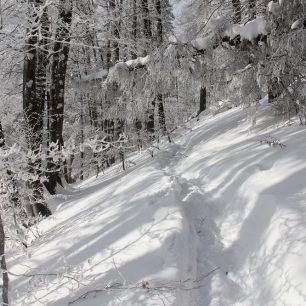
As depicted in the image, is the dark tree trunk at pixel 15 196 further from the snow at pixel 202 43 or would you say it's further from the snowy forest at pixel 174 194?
the snow at pixel 202 43

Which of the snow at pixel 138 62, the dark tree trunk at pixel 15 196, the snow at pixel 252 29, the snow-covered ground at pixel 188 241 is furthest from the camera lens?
the snow at pixel 138 62

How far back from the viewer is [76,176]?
23891 mm

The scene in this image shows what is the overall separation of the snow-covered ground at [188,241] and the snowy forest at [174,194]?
0.8 inches

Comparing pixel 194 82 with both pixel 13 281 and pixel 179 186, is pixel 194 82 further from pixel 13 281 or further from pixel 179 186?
pixel 13 281

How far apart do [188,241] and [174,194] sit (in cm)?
180

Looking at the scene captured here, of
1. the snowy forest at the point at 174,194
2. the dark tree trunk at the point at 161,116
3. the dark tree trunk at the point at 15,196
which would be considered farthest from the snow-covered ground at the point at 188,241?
the dark tree trunk at the point at 161,116

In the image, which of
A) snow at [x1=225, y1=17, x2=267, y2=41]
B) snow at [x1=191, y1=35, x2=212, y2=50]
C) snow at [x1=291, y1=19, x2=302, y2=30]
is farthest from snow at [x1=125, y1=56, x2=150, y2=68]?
snow at [x1=291, y1=19, x2=302, y2=30]

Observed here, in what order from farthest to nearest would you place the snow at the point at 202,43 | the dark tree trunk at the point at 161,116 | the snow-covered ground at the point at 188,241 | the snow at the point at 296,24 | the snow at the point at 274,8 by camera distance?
the dark tree trunk at the point at 161,116 < the snow at the point at 202,43 < the snow at the point at 274,8 < the snow at the point at 296,24 < the snow-covered ground at the point at 188,241

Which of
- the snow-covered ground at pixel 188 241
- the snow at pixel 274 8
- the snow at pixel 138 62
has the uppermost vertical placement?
the snow at pixel 274 8

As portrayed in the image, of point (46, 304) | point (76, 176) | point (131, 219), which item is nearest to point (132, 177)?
point (131, 219)

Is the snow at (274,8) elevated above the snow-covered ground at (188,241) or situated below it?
above

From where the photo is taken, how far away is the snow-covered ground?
401 centimetres

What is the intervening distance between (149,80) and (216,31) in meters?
1.79

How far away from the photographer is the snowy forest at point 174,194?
4070 millimetres
